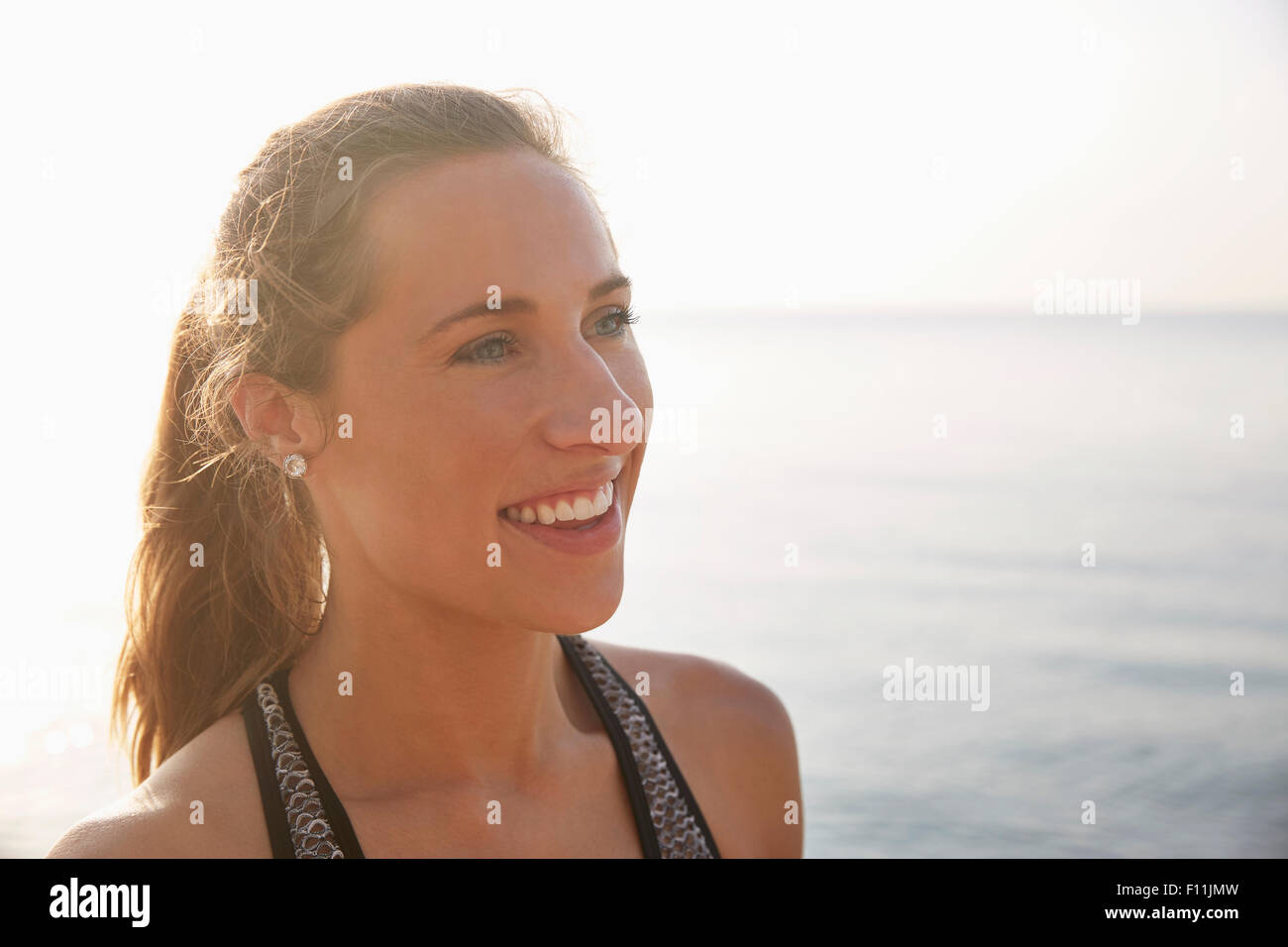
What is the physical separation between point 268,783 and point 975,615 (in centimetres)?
926

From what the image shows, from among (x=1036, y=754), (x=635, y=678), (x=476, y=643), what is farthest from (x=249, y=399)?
(x=1036, y=754)

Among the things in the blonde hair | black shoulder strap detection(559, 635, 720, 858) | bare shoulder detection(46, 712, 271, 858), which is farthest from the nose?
bare shoulder detection(46, 712, 271, 858)

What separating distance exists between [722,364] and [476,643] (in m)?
29.0

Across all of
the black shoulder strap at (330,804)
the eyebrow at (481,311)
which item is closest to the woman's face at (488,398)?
the eyebrow at (481,311)

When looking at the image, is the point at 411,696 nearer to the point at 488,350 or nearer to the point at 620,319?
the point at 488,350

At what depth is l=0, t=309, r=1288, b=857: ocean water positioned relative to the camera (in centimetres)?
715

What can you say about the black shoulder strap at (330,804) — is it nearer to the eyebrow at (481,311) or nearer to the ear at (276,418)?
the ear at (276,418)

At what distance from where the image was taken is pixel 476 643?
83.7 inches

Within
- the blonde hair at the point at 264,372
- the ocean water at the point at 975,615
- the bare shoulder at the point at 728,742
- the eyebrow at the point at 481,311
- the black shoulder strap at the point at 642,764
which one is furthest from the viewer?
the ocean water at the point at 975,615

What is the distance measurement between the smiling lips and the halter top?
0.57 metres

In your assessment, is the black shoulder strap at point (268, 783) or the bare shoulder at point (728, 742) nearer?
the black shoulder strap at point (268, 783)

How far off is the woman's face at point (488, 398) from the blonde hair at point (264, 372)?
0.26ft

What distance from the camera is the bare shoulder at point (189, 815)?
1.76 m
